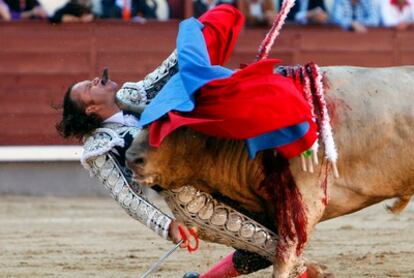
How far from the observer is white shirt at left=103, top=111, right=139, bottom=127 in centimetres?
494

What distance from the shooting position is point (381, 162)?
4.50 metres

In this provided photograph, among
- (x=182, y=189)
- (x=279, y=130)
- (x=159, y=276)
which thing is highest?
(x=279, y=130)

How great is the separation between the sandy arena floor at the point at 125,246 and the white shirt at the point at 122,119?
120 centimetres

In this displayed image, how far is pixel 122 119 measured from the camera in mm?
4941

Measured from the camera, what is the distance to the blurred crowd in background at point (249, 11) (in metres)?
10.2

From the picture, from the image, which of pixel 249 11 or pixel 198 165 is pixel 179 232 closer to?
pixel 198 165

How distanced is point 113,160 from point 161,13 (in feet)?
19.3

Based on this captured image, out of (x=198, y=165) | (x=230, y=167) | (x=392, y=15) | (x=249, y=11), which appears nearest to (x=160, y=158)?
(x=198, y=165)

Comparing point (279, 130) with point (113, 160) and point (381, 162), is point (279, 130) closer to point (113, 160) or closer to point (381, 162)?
point (381, 162)

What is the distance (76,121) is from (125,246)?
7.22 feet

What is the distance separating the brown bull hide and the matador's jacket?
192 mm

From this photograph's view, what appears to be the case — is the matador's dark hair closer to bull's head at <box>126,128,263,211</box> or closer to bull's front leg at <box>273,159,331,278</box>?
bull's head at <box>126,128,263,211</box>

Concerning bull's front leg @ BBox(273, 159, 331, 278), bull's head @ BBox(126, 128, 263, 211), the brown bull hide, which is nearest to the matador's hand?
bull's head @ BBox(126, 128, 263, 211)

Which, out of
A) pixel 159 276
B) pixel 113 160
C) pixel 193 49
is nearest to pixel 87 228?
pixel 159 276
